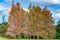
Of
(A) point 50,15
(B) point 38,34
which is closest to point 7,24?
(B) point 38,34

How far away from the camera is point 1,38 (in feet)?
11.7

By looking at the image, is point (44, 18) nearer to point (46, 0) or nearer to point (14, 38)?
point (46, 0)

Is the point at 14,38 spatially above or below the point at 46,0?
below

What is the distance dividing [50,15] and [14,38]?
858 mm

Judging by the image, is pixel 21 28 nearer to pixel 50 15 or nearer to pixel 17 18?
pixel 17 18

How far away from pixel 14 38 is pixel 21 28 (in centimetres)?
24

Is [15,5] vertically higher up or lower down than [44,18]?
higher up

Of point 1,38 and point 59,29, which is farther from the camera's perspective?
point 59,29

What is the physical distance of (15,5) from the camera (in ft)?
11.9

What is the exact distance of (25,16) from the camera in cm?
370

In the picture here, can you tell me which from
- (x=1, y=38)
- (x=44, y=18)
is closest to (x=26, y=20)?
(x=44, y=18)

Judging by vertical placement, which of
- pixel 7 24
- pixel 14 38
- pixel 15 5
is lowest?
pixel 14 38

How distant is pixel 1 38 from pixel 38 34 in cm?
74

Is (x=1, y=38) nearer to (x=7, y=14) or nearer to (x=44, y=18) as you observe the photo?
(x=7, y=14)
